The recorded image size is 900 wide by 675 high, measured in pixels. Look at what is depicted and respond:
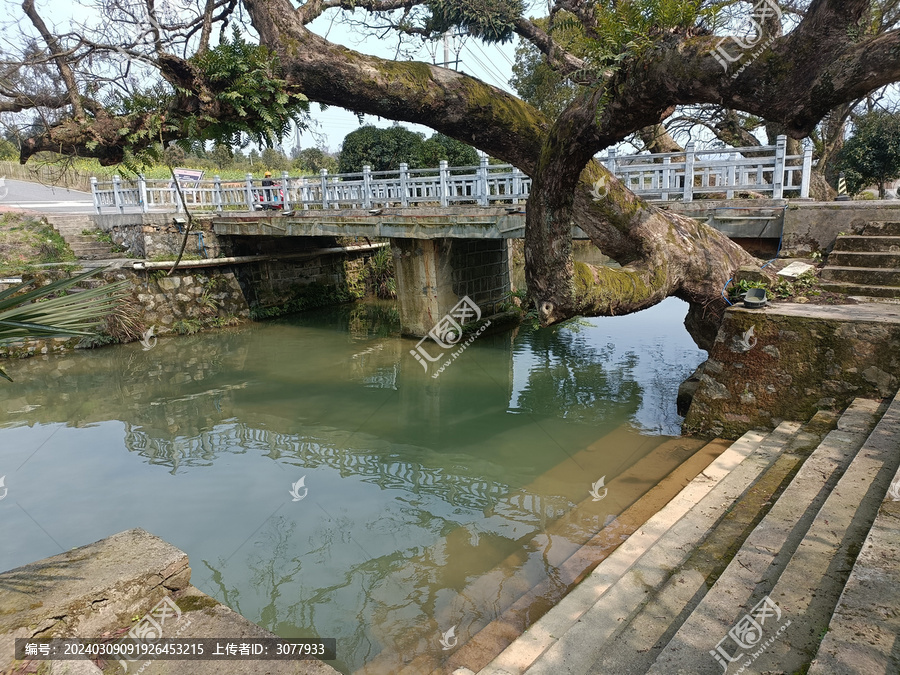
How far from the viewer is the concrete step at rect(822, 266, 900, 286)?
6289 mm

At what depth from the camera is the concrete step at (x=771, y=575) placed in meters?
2.48

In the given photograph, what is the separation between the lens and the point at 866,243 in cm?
671

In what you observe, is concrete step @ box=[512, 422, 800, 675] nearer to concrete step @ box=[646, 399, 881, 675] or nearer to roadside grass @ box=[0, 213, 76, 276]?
concrete step @ box=[646, 399, 881, 675]

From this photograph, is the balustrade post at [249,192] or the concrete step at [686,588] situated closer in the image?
the concrete step at [686,588]

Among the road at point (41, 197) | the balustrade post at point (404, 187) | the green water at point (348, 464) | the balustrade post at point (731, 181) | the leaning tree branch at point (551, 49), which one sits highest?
the leaning tree branch at point (551, 49)

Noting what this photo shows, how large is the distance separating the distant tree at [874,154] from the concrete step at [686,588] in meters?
12.3

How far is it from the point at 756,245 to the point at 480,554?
575cm

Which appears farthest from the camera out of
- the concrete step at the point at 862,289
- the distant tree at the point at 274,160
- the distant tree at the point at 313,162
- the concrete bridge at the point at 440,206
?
the distant tree at the point at 274,160

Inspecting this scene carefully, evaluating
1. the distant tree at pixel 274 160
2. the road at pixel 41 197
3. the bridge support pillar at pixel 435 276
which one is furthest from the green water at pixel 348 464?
the distant tree at pixel 274 160

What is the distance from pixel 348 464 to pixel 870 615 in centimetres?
563

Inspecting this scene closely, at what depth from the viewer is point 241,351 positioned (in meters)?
12.8

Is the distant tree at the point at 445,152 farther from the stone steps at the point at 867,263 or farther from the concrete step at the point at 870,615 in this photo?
the concrete step at the point at 870,615

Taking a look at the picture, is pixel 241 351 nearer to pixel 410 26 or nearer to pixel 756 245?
pixel 410 26

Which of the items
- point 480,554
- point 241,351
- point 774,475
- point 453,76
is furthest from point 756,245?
point 241,351
